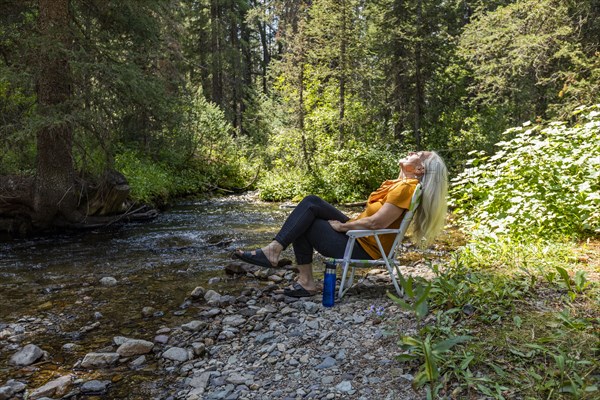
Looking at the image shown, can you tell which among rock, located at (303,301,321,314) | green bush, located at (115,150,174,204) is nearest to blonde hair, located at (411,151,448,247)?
rock, located at (303,301,321,314)

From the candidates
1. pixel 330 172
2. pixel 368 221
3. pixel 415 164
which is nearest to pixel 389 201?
pixel 368 221

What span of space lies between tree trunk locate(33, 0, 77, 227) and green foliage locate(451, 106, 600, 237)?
27.4ft

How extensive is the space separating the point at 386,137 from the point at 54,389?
17981 millimetres

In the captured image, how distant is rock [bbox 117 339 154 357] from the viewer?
3.86 meters

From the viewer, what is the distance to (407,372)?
9.68ft

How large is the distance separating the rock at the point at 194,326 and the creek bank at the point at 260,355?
10 millimetres

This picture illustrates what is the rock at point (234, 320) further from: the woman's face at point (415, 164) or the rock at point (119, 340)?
the woman's face at point (415, 164)

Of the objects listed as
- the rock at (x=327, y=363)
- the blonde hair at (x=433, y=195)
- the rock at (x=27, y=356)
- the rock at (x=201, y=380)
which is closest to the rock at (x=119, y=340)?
the rock at (x=27, y=356)

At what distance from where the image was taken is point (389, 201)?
4.54 m

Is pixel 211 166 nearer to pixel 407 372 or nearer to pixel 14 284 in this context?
pixel 14 284

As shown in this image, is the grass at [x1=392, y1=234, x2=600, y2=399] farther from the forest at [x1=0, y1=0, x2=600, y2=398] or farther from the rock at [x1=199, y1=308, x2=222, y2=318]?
the rock at [x1=199, y1=308, x2=222, y2=318]

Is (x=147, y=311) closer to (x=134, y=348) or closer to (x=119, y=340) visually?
(x=119, y=340)

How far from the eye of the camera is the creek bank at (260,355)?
3.04m

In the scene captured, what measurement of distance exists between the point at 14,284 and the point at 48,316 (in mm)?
1715
